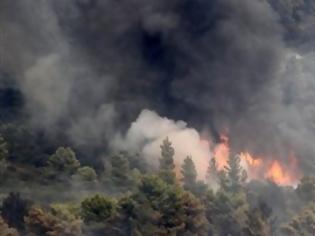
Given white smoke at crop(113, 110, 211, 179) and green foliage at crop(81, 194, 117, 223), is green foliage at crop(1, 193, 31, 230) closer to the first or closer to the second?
green foliage at crop(81, 194, 117, 223)

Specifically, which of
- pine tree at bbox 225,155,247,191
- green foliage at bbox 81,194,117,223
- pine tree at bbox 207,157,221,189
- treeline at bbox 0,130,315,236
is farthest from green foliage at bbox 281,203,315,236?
pine tree at bbox 207,157,221,189

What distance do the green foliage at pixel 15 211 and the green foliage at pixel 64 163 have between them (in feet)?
101

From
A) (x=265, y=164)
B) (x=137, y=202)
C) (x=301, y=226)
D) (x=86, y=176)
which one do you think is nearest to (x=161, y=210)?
(x=137, y=202)

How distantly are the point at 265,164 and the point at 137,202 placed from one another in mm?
100872

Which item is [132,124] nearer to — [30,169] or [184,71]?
[184,71]

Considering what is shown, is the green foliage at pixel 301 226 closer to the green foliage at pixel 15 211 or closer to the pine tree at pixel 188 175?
the pine tree at pixel 188 175

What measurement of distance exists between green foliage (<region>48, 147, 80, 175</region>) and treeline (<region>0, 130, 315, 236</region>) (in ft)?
0.70

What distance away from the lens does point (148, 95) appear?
654 ft

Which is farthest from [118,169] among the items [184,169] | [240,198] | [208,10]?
[208,10]

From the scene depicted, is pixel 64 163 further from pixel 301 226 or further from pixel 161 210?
pixel 301 226

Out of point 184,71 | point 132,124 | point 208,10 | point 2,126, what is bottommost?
point 2,126

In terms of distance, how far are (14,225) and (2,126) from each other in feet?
223

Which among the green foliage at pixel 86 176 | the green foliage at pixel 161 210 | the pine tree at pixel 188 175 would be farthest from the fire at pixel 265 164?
the green foliage at pixel 161 210

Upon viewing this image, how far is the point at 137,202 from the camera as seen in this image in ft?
321
